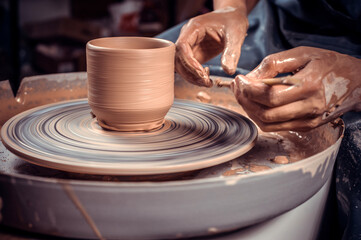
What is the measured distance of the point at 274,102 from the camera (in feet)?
2.60

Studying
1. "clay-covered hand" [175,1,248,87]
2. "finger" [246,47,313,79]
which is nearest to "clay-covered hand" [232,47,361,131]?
"finger" [246,47,313,79]

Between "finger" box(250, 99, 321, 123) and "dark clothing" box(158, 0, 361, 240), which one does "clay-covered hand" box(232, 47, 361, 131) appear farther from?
"dark clothing" box(158, 0, 361, 240)

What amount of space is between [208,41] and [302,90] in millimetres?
467

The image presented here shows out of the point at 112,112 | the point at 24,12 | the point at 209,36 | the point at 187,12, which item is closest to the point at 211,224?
the point at 112,112

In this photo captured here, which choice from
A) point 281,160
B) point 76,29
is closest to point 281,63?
point 281,160

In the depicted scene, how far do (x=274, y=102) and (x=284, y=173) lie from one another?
208mm

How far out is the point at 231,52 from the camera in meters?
1.00

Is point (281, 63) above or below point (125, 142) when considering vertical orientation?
above

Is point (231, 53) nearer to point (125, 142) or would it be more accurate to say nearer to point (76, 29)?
point (125, 142)

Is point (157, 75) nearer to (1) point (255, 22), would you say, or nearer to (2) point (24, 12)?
(1) point (255, 22)

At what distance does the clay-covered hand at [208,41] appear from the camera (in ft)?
3.26

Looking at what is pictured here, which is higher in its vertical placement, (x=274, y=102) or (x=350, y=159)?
(x=274, y=102)

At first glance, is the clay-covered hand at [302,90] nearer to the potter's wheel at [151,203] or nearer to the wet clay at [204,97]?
the potter's wheel at [151,203]

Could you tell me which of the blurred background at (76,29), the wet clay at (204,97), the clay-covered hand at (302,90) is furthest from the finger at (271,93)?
the blurred background at (76,29)
